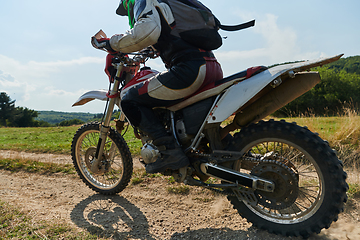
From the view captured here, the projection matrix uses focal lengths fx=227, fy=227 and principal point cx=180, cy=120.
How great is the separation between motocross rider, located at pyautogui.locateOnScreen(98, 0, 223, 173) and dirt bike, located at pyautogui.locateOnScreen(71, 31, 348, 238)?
0.12 metres

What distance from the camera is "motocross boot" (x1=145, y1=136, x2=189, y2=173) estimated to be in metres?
2.70

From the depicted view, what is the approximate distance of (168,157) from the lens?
275 centimetres

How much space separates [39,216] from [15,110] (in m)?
95.7

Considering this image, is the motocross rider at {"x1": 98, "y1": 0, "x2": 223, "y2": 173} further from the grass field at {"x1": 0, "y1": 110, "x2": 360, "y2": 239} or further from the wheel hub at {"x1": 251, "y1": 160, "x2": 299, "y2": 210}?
the grass field at {"x1": 0, "y1": 110, "x2": 360, "y2": 239}

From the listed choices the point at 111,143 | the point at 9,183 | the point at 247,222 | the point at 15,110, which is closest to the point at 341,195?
the point at 247,222

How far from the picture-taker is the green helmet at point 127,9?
9.86 ft

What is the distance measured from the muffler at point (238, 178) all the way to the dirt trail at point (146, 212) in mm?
511

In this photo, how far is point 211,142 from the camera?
2650 millimetres

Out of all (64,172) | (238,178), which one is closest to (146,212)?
(238,178)

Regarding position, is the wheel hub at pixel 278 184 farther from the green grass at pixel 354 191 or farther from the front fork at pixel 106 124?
the front fork at pixel 106 124

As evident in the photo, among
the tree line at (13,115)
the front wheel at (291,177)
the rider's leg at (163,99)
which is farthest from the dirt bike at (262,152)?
the tree line at (13,115)

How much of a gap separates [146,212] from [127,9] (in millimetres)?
2802

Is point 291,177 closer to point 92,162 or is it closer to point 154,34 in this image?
point 154,34

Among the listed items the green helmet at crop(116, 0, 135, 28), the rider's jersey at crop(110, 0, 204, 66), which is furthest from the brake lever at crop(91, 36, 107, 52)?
the green helmet at crop(116, 0, 135, 28)
